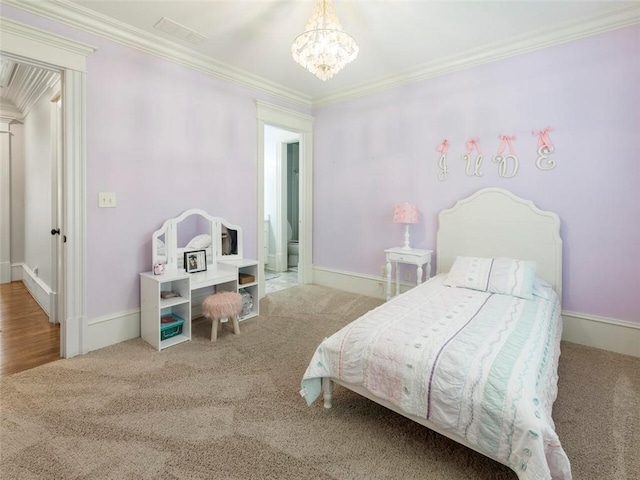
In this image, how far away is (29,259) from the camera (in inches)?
183

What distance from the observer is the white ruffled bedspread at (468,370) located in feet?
4.27

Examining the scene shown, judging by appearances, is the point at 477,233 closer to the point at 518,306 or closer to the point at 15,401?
the point at 518,306

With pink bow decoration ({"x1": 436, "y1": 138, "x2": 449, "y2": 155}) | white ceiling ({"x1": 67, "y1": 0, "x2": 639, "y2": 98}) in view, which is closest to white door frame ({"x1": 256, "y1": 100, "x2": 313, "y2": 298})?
white ceiling ({"x1": 67, "y1": 0, "x2": 639, "y2": 98})

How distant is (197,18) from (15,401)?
2.90 m

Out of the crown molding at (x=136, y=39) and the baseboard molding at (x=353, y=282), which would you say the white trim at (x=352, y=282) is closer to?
the baseboard molding at (x=353, y=282)

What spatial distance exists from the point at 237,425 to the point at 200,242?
1.98 m

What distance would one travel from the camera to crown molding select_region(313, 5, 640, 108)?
103 inches

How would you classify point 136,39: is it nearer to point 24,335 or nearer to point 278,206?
point 24,335

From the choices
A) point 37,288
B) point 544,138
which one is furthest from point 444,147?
point 37,288

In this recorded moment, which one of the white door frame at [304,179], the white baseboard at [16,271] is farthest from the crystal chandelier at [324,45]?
the white baseboard at [16,271]

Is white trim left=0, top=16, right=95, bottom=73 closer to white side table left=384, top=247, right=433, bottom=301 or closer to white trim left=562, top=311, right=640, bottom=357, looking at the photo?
white side table left=384, top=247, right=433, bottom=301

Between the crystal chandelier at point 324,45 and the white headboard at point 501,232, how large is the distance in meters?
1.95

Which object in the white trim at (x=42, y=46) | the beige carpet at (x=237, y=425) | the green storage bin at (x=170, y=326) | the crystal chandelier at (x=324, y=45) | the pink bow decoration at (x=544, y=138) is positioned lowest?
the beige carpet at (x=237, y=425)

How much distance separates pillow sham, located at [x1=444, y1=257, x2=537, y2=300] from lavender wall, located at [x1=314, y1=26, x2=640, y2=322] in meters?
0.59
